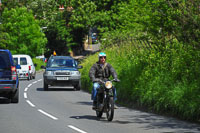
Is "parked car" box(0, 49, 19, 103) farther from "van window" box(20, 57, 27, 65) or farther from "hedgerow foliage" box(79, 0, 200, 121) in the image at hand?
"van window" box(20, 57, 27, 65)

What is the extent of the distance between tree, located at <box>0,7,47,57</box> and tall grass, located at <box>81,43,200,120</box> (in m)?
39.3

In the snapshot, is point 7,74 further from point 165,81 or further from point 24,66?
point 24,66

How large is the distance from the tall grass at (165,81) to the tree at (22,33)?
39.3m

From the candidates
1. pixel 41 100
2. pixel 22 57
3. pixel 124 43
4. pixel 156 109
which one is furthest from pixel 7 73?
pixel 22 57

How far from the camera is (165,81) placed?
1534cm

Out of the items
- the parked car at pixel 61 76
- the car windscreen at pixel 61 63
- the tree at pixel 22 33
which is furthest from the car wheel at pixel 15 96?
the tree at pixel 22 33

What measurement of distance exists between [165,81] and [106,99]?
310 centimetres

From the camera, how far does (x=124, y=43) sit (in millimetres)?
26031

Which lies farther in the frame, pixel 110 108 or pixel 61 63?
pixel 61 63

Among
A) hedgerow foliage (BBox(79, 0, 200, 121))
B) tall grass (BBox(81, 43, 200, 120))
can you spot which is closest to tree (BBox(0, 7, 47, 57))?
hedgerow foliage (BBox(79, 0, 200, 121))

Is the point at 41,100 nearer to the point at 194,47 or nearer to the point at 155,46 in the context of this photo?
the point at 155,46

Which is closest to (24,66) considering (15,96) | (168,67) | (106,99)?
(15,96)

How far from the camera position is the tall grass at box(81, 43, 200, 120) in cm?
1323

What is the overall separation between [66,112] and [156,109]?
2.66 metres
